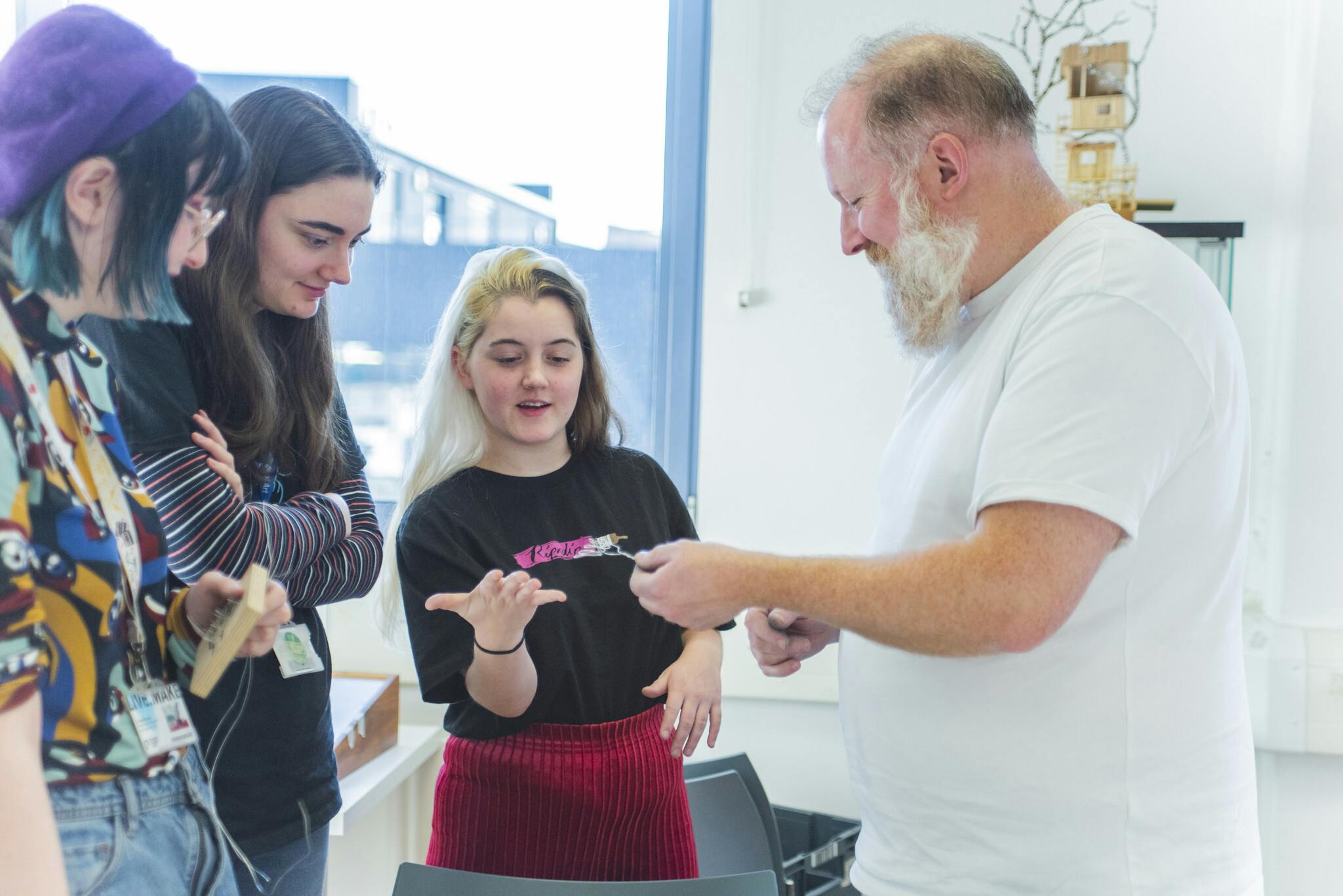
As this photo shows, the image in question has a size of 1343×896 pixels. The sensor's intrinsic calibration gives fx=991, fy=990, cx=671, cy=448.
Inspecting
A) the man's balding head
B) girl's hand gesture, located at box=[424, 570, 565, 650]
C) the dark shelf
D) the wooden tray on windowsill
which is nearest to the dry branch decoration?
the dark shelf

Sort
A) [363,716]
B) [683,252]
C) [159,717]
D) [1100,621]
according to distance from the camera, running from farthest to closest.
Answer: [683,252] → [363,716] → [1100,621] → [159,717]

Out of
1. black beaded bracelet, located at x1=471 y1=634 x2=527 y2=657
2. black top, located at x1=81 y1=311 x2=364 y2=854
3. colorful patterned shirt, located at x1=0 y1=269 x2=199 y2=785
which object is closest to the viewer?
colorful patterned shirt, located at x1=0 y1=269 x2=199 y2=785

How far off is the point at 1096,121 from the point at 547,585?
5.08 ft

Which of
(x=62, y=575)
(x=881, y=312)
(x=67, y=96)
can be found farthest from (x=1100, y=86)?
(x=62, y=575)

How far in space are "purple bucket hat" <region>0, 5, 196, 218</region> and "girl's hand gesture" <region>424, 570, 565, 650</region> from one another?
63 centimetres

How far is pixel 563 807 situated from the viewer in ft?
4.63

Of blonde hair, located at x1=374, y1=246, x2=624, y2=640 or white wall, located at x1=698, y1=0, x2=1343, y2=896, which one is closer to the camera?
blonde hair, located at x1=374, y1=246, x2=624, y2=640

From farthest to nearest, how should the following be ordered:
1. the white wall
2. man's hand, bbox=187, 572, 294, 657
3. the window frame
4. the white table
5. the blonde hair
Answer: the window frame < the white wall < the white table < the blonde hair < man's hand, bbox=187, 572, 294, 657

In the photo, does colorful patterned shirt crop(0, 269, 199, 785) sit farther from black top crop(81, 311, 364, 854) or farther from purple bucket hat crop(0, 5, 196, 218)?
black top crop(81, 311, 364, 854)

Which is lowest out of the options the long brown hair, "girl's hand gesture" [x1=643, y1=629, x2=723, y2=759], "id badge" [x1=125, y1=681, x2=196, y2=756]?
"girl's hand gesture" [x1=643, y1=629, x2=723, y2=759]

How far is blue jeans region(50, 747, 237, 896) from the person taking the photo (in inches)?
28.4

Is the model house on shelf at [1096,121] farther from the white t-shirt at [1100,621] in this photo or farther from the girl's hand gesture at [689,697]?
the girl's hand gesture at [689,697]

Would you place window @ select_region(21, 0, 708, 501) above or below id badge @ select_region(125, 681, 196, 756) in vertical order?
above

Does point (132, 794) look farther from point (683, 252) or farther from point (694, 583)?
point (683, 252)
